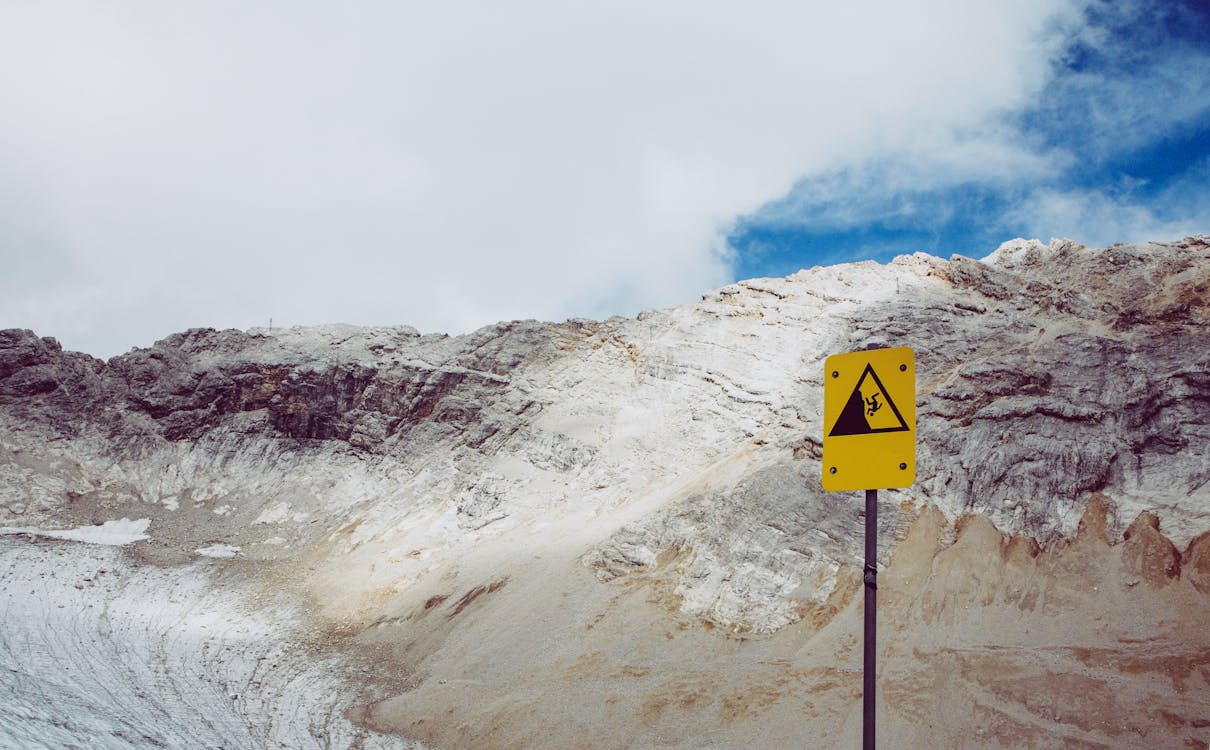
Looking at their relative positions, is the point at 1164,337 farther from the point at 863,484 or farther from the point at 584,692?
the point at 863,484

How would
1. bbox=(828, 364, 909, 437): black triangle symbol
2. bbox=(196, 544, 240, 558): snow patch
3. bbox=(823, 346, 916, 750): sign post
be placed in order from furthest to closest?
bbox=(196, 544, 240, 558): snow patch → bbox=(828, 364, 909, 437): black triangle symbol → bbox=(823, 346, 916, 750): sign post

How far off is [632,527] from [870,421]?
23116 mm

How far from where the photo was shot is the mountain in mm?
18328

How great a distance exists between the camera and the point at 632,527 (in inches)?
1053

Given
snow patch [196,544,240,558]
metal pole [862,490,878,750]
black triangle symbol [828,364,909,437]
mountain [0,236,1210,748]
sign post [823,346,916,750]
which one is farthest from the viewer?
snow patch [196,544,240,558]

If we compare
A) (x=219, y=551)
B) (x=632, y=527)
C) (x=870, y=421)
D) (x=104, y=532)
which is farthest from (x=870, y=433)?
(x=104, y=532)

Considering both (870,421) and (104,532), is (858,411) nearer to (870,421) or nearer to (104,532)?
(870,421)

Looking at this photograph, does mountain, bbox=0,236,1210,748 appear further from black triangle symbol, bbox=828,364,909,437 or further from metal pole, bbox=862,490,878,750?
black triangle symbol, bbox=828,364,909,437

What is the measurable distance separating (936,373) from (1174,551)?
11.1 meters

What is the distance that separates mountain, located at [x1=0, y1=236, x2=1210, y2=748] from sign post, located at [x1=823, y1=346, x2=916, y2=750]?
32.2 feet

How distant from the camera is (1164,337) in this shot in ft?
85.6

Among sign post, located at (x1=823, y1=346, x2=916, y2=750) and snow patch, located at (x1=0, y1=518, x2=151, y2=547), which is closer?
sign post, located at (x1=823, y1=346, x2=916, y2=750)

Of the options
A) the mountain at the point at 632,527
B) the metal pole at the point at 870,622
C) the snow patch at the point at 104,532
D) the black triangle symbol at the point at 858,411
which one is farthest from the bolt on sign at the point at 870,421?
the snow patch at the point at 104,532

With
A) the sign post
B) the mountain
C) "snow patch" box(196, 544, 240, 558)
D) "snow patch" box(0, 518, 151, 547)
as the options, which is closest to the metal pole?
the sign post
